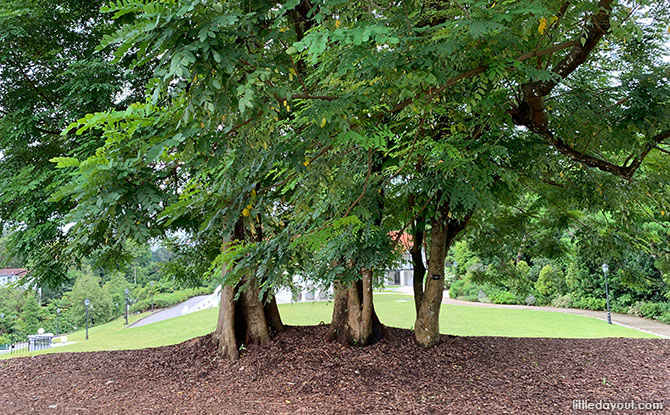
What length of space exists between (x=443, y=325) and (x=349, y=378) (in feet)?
29.7

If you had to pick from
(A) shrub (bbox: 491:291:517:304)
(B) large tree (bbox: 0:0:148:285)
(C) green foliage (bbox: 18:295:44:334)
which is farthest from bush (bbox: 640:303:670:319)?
(C) green foliage (bbox: 18:295:44:334)

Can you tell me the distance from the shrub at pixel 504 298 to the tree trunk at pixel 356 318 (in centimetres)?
1566

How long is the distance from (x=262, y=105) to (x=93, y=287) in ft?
96.2

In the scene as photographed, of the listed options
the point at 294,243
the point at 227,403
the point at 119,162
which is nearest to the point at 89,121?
the point at 119,162

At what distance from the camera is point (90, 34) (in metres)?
8.36

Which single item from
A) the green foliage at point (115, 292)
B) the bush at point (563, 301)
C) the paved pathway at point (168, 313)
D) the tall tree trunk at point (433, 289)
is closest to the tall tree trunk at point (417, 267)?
the tall tree trunk at point (433, 289)

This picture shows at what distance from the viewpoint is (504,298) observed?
21.8m

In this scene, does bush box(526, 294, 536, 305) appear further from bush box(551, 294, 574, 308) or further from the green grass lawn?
the green grass lawn

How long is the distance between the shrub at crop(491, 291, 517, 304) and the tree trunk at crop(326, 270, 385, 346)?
617 inches

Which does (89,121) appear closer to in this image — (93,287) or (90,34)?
(90,34)

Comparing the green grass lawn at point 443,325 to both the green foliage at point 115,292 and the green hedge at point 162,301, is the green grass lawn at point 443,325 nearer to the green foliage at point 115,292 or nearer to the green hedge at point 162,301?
the green hedge at point 162,301

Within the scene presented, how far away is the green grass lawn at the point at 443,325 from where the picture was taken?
12.5 m

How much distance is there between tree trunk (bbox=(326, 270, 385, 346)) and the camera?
25.3 ft

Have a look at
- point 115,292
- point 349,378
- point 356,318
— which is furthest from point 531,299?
point 115,292
